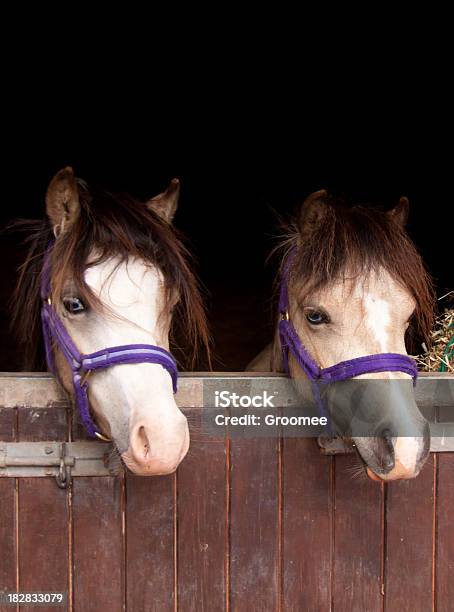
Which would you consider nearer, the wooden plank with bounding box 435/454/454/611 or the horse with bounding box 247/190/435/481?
the horse with bounding box 247/190/435/481

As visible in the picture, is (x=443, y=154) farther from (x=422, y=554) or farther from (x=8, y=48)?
(x=422, y=554)

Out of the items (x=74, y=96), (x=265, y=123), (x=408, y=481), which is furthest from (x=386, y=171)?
(x=408, y=481)

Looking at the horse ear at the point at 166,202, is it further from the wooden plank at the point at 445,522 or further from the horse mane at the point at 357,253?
the wooden plank at the point at 445,522

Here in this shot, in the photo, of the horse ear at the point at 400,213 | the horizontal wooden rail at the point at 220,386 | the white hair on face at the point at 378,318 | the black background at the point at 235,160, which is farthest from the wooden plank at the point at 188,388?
the black background at the point at 235,160

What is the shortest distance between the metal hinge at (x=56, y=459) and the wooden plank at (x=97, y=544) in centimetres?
3

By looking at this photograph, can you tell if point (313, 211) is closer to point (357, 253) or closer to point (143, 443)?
point (357, 253)

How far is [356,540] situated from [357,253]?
0.71m

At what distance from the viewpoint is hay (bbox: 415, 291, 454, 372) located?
1892 mm

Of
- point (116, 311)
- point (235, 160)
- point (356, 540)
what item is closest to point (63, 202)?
point (116, 311)

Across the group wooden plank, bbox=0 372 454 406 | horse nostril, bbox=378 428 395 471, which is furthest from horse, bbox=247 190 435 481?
wooden plank, bbox=0 372 454 406

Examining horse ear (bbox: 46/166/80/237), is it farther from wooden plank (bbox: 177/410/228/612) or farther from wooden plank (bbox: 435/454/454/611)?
wooden plank (bbox: 435/454/454/611)

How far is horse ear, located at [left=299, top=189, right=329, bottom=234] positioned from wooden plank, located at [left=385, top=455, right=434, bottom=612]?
67 cm

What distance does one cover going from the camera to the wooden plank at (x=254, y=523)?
148cm

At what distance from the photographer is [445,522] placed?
1.51 m
